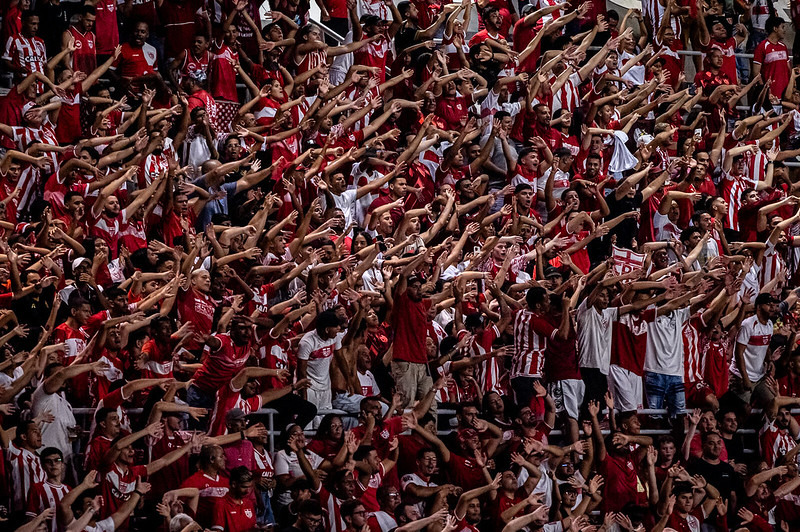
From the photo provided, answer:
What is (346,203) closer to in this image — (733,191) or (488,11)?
(488,11)

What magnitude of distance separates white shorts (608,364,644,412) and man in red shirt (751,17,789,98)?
6.17m

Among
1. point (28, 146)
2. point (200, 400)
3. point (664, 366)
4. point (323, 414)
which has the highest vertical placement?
point (28, 146)

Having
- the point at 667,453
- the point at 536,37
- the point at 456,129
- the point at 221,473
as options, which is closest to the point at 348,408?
the point at 221,473

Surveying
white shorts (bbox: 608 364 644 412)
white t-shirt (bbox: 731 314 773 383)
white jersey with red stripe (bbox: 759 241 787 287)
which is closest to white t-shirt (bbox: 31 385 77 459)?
white shorts (bbox: 608 364 644 412)

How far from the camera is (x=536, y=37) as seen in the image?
20.9 meters

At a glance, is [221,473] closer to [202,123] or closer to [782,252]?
[202,123]

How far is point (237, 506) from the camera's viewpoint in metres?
14.4

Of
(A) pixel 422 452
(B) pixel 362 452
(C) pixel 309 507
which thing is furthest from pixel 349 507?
(A) pixel 422 452

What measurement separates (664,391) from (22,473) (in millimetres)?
6448

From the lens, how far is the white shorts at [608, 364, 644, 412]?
1709 cm

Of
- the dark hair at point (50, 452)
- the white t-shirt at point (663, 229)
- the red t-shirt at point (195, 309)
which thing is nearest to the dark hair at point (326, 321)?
the red t-shirt at point (195, 309)

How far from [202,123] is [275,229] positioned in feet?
5.86

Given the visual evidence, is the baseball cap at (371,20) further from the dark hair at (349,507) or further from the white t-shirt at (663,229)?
the dark hair at (349,507)

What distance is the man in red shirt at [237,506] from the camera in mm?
14297
